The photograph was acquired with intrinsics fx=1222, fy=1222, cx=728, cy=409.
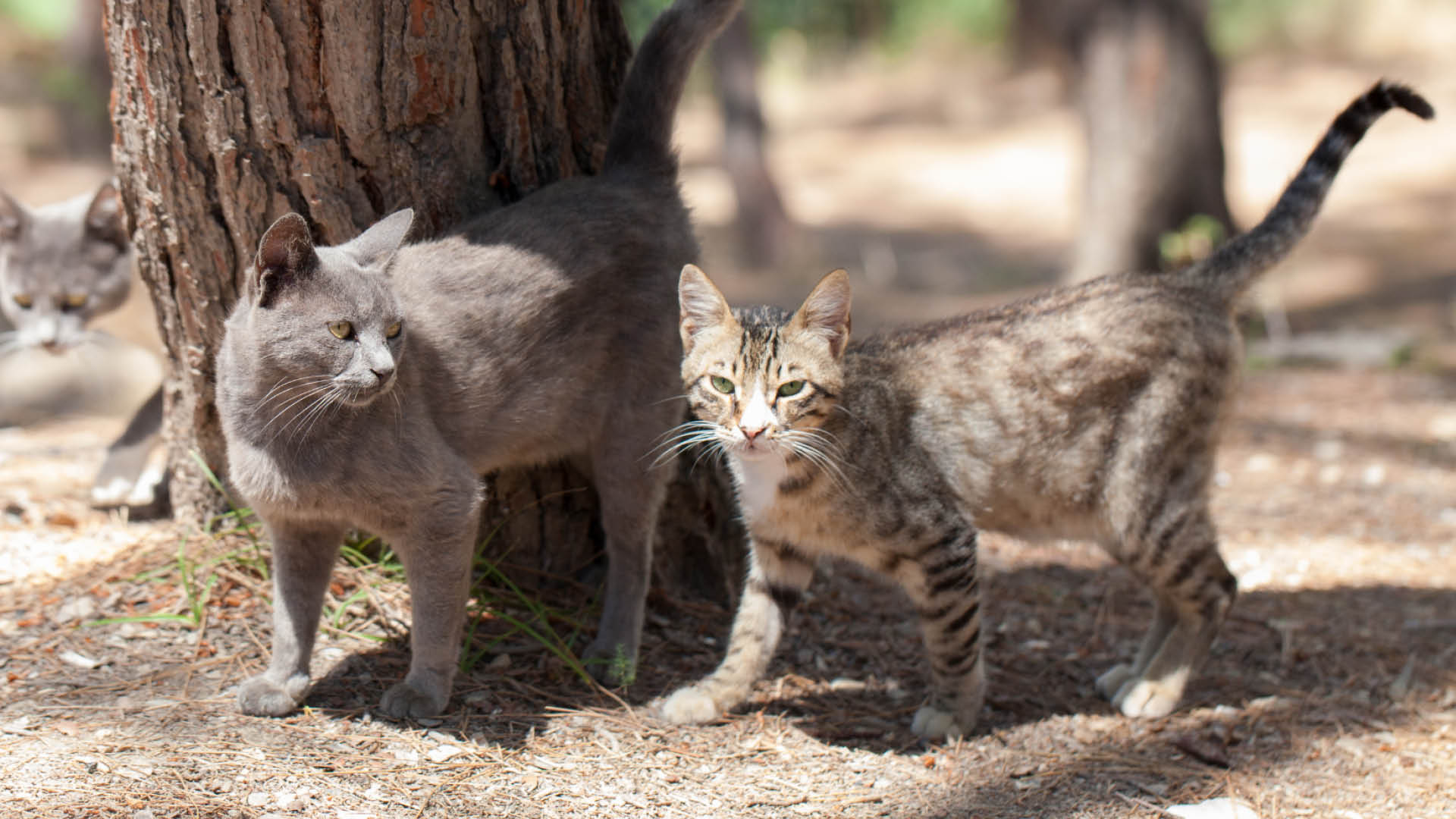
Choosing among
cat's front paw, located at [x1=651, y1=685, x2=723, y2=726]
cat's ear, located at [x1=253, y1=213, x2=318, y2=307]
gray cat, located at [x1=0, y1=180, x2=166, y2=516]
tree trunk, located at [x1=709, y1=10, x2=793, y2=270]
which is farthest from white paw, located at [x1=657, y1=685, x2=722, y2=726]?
tree trunk, located at [x1=709, y1=10, x2=793, y2=270]

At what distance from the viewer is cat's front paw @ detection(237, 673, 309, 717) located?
3.34m

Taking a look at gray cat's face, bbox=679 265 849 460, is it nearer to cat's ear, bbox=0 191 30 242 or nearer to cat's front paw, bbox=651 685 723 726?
cat's front paw, bbox=651 685 723 726

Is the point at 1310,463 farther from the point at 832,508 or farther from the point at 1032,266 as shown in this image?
the point at 1032,266

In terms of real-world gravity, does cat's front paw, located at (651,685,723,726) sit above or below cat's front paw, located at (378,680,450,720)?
below

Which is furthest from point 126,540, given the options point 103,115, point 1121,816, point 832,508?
point 103,115

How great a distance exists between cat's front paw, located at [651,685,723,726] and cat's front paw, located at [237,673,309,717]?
1035mm

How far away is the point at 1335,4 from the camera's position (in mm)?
19734

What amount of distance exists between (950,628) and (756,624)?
593 mm

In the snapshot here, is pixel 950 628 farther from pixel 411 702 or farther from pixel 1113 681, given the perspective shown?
pixel 411 702

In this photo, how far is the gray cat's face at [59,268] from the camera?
4922 millimetres

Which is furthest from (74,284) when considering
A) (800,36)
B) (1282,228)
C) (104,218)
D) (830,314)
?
(800,36)

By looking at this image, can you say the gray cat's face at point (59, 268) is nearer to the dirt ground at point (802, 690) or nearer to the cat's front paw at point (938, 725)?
the dirt ground at point (802, 690)

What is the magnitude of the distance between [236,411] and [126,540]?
4.75 feet

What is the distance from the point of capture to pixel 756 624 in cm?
378
